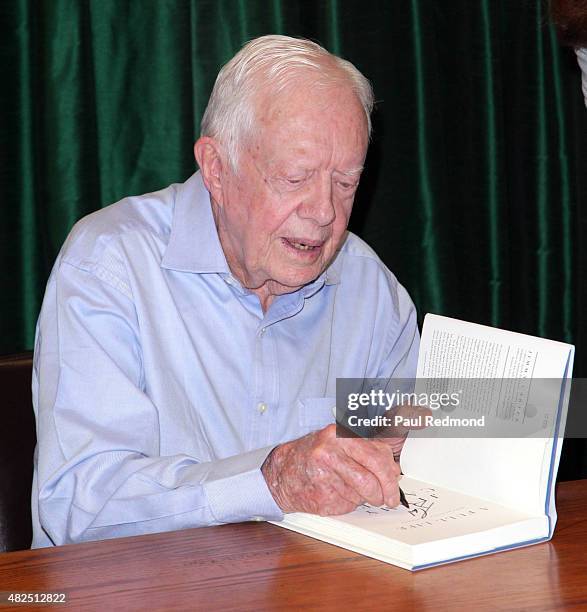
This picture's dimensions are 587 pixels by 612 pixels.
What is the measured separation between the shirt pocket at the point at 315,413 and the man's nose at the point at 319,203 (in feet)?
1.10

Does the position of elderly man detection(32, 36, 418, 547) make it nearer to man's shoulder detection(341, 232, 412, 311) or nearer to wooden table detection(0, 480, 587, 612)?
man's shoulder detection(341, 232, 412, 311)

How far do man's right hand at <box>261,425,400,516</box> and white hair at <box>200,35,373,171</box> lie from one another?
57cm

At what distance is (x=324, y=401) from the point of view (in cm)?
174

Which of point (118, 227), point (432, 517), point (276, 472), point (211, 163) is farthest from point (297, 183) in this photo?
point (432, 517)

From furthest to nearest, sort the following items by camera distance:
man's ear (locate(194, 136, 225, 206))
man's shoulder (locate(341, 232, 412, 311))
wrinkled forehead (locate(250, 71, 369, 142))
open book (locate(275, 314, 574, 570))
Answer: man's shoulder (locate(341, 232, 412, 311))
man's ear (locate(194, 136, 225, 206))
wrinkled forehead (locate(250, 71, 369, 142))
open book (locate(275, 314, 574, 570))

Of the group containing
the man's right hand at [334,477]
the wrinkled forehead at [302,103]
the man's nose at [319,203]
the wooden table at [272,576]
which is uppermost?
the wrinkled forehead at [302,103]

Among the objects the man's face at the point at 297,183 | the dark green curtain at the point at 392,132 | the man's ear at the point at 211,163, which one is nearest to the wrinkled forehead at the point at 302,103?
the man's face at the point at 297,183

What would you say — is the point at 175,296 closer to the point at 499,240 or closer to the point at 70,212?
the point at 70,212

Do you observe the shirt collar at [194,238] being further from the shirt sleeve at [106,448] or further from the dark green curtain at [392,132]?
the dark green curtain at [392,132]

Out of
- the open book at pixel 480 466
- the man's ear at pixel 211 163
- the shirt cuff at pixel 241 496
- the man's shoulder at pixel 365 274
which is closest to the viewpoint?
the open book at pixel 480 466

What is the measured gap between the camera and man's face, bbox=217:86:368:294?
1.58 meters

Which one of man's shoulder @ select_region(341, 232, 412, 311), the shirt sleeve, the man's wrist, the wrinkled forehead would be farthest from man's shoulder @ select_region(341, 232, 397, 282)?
the man's wrist

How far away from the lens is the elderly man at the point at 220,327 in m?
1.38

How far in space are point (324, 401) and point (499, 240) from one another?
126cm
